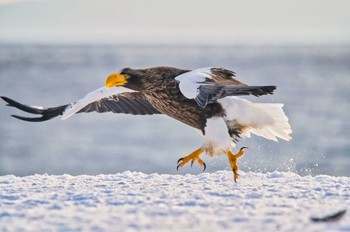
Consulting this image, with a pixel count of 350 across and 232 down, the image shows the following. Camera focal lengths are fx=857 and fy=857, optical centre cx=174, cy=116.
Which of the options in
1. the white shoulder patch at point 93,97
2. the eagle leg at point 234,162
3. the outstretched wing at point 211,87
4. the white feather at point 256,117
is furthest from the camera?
the white shoulder patch at point 93,97

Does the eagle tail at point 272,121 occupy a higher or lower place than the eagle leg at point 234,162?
higher

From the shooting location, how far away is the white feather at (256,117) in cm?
760

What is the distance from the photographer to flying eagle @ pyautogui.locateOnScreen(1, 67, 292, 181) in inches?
287

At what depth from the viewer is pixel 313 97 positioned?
50.8m

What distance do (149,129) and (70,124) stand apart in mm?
3648

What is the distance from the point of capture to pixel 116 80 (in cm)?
787

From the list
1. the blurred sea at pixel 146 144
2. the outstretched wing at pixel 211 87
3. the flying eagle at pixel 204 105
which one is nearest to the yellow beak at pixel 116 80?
the flying eagle at pixel 204 105

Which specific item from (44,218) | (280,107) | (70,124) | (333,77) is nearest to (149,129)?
(70,124)

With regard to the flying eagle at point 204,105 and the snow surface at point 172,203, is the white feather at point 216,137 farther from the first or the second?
the snow surface at point 172,203

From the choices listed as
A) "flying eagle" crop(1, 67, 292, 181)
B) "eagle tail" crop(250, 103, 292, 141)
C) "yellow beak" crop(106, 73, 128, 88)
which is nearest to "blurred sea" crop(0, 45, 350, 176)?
"eagle tail" crop(250, 103, 292, 141)

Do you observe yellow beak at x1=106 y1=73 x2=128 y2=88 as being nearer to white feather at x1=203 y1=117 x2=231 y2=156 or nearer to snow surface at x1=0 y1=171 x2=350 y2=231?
snow surface at x1=0 y1=171 x2=350 y2=231

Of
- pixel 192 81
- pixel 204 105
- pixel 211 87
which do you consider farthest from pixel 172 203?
pixel 192 81

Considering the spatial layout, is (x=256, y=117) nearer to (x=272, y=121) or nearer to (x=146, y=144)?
(x=272, y=121)

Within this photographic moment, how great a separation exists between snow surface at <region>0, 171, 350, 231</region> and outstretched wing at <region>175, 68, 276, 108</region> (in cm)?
74
